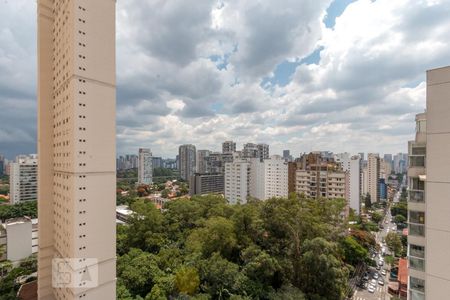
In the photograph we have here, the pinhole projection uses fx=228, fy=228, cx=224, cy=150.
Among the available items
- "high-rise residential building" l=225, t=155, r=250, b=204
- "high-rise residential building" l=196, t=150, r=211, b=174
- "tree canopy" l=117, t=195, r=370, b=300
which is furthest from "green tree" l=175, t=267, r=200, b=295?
"high-rise residential building" l=196, t=150, r=211, b=174

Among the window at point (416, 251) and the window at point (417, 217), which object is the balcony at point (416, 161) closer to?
the window at point (417, 217)

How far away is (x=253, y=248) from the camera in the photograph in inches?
444

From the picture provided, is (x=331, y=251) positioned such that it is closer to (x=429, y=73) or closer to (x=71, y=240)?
(x=429, y=73)

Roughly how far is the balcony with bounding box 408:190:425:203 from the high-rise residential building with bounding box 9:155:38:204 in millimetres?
50119

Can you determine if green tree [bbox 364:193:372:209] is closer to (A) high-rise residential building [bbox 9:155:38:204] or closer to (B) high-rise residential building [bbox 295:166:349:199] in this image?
(B) high-rise residential building [bbox 295:166:349:199]

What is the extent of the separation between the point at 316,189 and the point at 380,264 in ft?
34.3

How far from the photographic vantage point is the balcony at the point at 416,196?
5.07 metres

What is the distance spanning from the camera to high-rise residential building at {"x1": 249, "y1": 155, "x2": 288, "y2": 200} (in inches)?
1521

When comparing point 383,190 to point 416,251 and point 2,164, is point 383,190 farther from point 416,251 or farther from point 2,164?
point 2,164

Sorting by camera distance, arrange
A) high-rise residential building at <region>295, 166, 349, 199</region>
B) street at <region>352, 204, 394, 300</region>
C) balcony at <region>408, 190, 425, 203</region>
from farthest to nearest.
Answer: high-rise residential building at <region>295, 166, 349, 199</region> < street at <region>352, 204, 394, 300</region> < balcony at <region>408, 190, 425, 203</region>

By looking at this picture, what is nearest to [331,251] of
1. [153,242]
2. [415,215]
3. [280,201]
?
[280,201]

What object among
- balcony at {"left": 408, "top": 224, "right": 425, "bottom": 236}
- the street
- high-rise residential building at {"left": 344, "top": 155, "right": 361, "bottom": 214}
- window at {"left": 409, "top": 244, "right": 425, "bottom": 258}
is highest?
balcony at {"left": 408, "top": 224, "right": 425, "bottom": 236}

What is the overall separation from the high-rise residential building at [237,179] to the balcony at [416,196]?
3614 centimetres

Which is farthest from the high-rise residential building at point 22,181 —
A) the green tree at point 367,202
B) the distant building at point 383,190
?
the distant building at point 383,190
